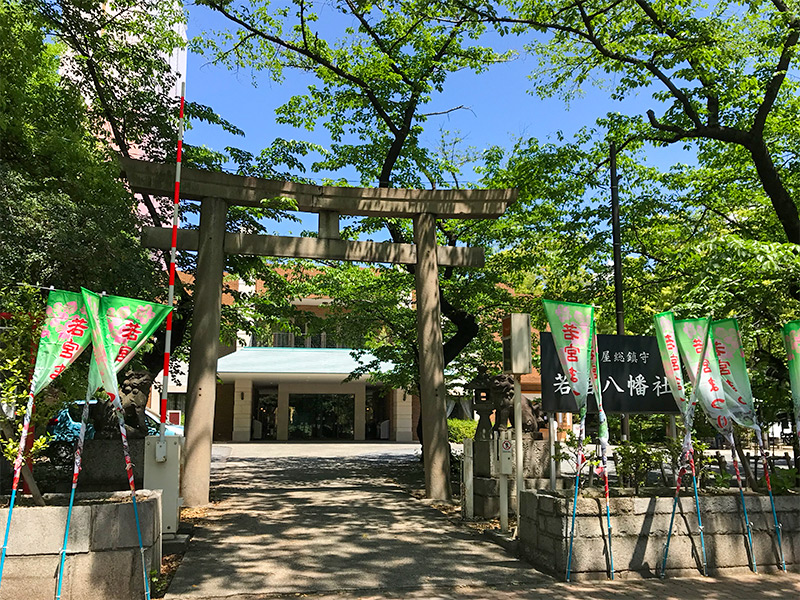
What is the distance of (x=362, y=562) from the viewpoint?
657 centimetres

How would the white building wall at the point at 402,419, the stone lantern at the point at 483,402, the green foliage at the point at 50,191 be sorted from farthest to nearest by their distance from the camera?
the white building wall at the point at 402,419
the stone lantern at the point at 483,402
the green foliage at the point at 50,191

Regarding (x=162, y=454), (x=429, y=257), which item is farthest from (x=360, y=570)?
(x=429, y=257)

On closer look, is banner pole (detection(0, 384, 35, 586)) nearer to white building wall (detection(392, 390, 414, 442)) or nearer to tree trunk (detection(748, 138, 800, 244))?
tree trunk (detection(748, 138, 800, 244))

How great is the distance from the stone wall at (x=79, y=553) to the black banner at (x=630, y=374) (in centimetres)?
477

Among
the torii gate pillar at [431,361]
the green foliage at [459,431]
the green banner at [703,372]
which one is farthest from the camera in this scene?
the green foliage at [459,431]

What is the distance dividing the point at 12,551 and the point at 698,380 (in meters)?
6.64

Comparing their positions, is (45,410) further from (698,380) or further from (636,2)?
(636,2)

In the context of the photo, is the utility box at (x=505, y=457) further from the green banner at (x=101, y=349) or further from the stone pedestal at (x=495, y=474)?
the green banner at (x=101, y=349)

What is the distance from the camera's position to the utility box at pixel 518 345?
7.54 metres

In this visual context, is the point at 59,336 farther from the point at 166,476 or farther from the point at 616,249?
the point at 616,249

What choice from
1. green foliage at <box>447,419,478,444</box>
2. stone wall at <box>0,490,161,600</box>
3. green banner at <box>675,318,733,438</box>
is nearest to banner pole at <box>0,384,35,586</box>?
stone wall at <box>0,490,161,600</box>

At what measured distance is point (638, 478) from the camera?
278 inches

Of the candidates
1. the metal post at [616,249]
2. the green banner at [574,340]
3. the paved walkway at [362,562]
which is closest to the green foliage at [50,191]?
the paved walkway at [362,562]

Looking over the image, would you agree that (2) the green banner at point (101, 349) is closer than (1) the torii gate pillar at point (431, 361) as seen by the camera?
Yes
